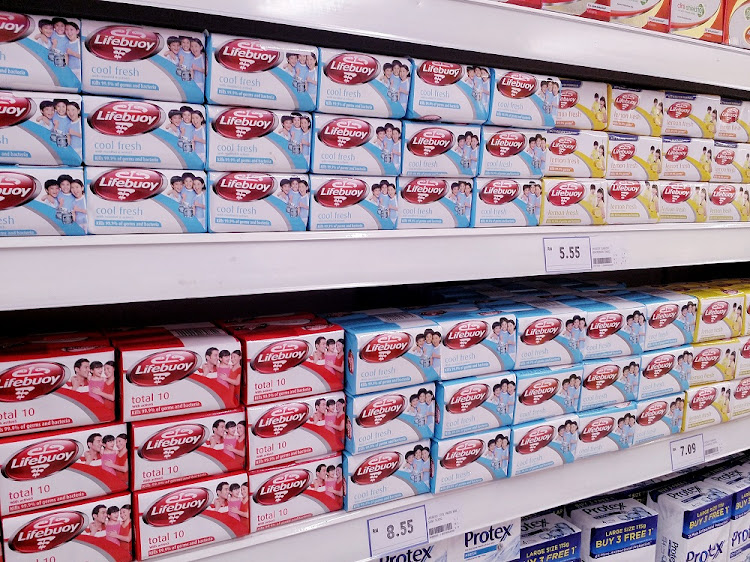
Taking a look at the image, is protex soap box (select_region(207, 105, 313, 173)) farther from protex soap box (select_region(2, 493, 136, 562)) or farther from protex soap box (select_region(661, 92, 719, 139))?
protex soap box (select_region(661, 92, 719, 139))

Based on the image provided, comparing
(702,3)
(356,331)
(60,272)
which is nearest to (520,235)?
(356,331)

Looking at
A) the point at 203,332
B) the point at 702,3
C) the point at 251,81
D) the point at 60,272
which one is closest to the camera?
the point at 60,272

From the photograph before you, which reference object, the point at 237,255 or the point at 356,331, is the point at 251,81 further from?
the point at 356,331

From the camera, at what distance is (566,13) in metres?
1.06

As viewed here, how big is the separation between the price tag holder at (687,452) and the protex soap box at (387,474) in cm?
62

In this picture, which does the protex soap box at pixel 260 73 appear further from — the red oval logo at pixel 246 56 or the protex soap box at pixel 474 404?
the protex soap box at pixel 474 404

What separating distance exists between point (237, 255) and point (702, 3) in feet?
3.36

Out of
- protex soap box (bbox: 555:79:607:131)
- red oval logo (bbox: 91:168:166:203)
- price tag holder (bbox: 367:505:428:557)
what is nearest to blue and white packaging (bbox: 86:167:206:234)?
red oval logo (bbox: 91:168:166:203)

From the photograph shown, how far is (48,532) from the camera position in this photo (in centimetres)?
84

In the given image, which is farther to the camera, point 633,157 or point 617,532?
point 617,532

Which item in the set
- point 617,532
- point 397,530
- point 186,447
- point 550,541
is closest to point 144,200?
point 186,447

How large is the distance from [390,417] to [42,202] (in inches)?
23.9

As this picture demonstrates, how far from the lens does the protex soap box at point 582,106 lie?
45.7 inches

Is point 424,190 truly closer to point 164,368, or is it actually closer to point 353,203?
point 353,203
